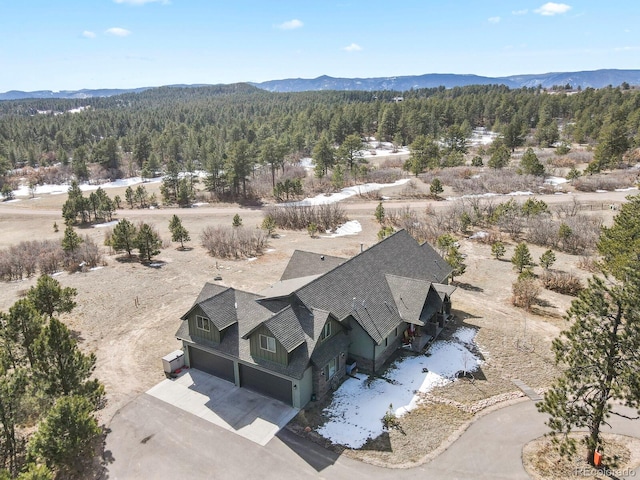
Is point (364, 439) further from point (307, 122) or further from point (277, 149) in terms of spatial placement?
point (307, 122)

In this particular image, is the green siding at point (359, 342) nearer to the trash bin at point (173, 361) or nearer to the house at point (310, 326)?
the house at point (310, 326)

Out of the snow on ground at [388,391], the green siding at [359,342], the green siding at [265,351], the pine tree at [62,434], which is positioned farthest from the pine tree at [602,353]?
the pine tree at [62,434]

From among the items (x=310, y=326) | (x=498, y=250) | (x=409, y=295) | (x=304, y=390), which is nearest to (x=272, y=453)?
(x=304, y=390)

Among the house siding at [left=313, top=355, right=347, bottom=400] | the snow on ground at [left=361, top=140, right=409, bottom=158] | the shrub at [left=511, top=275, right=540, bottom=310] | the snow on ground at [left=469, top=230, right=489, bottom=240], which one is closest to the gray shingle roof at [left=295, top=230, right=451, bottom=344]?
the house siding at [left=313, top=355, right=347, bottom=400]

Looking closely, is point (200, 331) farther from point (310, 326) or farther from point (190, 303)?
point (190, 303)

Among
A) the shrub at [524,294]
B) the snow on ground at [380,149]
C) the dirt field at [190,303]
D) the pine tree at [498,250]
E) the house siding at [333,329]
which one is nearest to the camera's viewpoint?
the house siding at [333,329]

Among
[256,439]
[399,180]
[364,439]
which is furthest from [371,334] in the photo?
[399,180]

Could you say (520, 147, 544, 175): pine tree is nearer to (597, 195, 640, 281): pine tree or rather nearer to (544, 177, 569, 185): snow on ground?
(544, 177, 569, 185): snow on ground

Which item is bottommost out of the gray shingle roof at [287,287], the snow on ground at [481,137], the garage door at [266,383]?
the garage door at [266,383]
